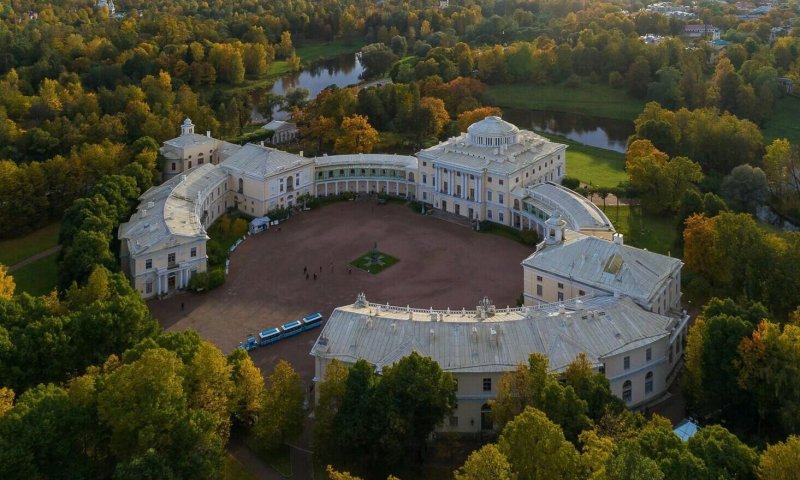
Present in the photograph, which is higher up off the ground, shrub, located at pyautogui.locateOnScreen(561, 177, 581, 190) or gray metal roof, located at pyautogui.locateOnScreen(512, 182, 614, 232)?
gray metal roof, located at pyautogui.locateOnScreen(512, 182, 614, 232)

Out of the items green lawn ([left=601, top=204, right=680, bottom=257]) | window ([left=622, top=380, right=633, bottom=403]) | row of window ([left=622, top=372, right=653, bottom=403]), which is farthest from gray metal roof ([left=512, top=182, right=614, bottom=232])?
window ([left=622, top=380, right=633, bottom=403])

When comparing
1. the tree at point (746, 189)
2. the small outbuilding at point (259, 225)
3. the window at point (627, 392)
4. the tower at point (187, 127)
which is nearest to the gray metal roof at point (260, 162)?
the small outbuilding at point (259, 225)

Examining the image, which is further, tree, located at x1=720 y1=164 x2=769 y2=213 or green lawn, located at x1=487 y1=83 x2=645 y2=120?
green lawn, located at x1=487 y1=83 x2=645 y2=120

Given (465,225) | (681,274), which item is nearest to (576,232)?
(681,274)

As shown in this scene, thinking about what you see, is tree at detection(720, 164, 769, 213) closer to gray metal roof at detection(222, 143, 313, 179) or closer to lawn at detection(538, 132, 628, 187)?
lawn at detection(538, 132, 628, 187)

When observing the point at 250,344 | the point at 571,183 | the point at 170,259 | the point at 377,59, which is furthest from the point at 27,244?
the point at 377,59

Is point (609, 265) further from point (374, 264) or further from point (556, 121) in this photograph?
point (556, 121)

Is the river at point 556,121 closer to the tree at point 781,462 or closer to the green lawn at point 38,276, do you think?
the green lawn at point 38,276
